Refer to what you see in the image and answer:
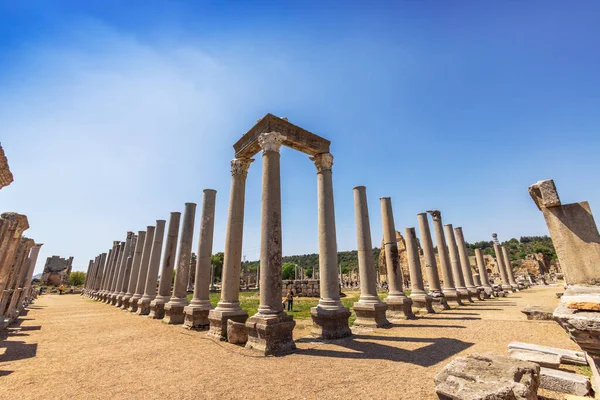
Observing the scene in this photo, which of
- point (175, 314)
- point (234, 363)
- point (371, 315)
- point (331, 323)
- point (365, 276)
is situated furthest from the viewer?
point (175, 314)

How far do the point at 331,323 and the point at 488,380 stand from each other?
231 inches

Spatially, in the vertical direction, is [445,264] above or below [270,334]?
above

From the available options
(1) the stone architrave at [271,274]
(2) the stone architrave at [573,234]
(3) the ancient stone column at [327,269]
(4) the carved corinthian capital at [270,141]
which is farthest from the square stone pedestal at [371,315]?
(4) the carved corinthian capital at [270,141]

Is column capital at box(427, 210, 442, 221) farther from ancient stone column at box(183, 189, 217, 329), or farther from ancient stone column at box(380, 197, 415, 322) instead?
ancient stone column at box(183, 189, 217, 329)

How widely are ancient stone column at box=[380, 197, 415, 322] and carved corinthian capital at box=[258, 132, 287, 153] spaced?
821 centimetres

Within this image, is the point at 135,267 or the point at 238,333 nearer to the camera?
the point at 238,333

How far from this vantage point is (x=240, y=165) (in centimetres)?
1138

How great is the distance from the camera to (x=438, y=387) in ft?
13.3

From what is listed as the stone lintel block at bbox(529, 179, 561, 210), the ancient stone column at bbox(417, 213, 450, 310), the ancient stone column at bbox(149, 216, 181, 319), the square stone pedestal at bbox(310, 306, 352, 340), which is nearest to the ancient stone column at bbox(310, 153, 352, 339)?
the square stone pedestal at bbox(310, 306, 352, 340)

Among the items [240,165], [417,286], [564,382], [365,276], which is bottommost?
[564,382]

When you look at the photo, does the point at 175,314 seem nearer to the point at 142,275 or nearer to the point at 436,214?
the point at 142,275

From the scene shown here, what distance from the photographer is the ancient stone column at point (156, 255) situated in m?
16.3

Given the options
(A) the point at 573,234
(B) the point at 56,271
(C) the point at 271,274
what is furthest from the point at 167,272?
(B) the point at 56,271

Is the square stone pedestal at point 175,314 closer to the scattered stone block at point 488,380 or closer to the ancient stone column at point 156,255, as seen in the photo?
the ancient stone column at point 156,255
